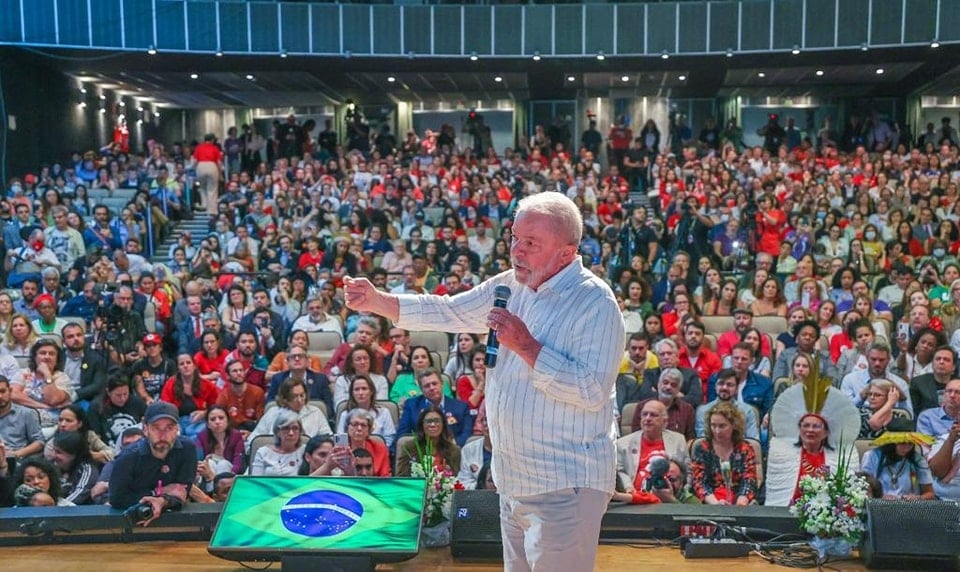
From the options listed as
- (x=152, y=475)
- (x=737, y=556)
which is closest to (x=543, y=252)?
(x=737, y=556)

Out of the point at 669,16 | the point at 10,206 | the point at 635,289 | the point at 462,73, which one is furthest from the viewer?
the point at 462,73

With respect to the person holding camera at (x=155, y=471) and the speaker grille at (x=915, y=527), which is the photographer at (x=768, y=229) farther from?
the person holding camera at (x=155, y=471)

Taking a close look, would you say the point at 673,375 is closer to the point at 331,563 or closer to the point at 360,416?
the point at 360,416

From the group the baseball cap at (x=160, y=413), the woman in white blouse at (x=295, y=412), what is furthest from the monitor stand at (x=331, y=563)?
the woman in white blouse at (x=295, y=412)

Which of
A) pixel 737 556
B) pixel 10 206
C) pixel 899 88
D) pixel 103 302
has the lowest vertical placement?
pixel 737 556

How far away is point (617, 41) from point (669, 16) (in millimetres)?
822

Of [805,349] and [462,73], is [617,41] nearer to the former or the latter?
[462,73]

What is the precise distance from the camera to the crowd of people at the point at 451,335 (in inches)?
202

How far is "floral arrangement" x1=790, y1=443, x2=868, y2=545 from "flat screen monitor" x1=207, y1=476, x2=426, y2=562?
1.55m

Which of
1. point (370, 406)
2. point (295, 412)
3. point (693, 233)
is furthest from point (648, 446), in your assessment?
point (693, 233)

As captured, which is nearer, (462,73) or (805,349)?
(805,349)

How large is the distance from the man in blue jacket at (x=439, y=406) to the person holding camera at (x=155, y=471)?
1.58m

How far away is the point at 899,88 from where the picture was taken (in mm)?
19094

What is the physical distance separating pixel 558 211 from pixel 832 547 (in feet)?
7.97
